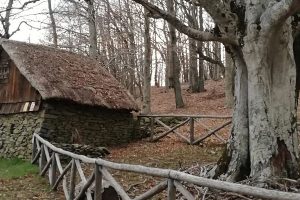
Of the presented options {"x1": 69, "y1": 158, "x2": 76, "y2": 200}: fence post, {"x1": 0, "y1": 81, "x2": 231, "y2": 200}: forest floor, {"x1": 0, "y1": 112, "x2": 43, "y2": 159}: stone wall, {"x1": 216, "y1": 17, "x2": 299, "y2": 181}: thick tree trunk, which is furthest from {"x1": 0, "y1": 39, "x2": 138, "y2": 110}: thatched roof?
{"x1": 216, "y1": 17, "x2": 299, "y2": 181}: thick tree trunk

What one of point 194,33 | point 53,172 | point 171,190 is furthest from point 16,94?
point 171,190

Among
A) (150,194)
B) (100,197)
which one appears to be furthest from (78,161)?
(150,194)

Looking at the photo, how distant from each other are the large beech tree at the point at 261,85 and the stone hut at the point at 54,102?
7493mm

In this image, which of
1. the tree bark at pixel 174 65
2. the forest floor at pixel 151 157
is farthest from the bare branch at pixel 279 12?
the tree bark at pixel 174 65

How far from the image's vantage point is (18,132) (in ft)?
43.9

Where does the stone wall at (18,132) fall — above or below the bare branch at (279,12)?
below

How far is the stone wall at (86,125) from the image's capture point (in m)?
12.8

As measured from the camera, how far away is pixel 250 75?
5941 millimetres

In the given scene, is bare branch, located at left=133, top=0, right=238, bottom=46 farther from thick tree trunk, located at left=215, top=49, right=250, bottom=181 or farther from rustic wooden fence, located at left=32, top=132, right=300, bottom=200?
rustic wooden fence, located at left=32, top=132, right=300, bottom=200

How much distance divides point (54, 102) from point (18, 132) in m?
1.63

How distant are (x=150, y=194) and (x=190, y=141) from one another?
29.7ft

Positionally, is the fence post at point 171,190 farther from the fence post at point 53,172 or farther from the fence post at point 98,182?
the fence post at point 53,172

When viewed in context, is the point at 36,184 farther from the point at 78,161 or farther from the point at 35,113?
the point at 35,113

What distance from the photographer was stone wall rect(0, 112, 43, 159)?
12.9 meters
